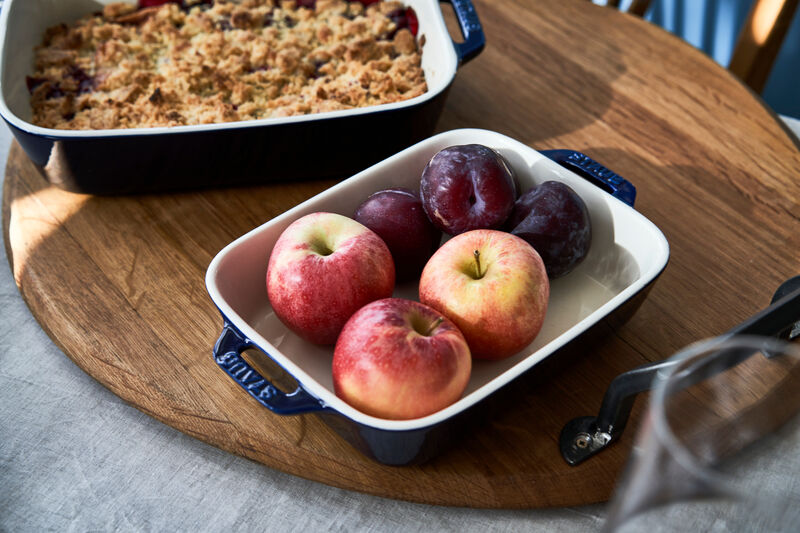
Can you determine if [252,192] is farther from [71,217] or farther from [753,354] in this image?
[753,354]

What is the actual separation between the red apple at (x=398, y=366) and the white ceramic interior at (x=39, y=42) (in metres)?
0.30

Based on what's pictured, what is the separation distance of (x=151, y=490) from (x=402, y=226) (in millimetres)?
331

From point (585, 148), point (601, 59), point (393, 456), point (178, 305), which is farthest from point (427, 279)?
point (601, 59)

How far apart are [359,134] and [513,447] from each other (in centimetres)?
39

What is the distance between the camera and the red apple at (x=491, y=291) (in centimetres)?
62

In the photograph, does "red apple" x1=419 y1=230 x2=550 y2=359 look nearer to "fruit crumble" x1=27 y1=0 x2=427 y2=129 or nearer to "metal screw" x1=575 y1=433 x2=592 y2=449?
"metal screw" x1=575 y1=433 x2=592 y2=449

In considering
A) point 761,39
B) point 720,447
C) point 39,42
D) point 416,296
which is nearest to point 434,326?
point 416,296

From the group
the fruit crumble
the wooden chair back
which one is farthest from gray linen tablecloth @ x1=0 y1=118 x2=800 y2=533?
the wooden chair back

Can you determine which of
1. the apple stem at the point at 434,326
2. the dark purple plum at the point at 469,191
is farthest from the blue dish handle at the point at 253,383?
the dark purple plum at the point at 469,191

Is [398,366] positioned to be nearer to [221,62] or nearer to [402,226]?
[402,226]

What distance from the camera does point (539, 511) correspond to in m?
0.64

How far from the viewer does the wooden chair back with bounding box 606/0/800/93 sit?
1.17 meters

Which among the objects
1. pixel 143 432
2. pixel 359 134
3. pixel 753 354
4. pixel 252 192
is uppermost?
pixel 753 354

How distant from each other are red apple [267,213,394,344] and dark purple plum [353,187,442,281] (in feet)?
0.13
